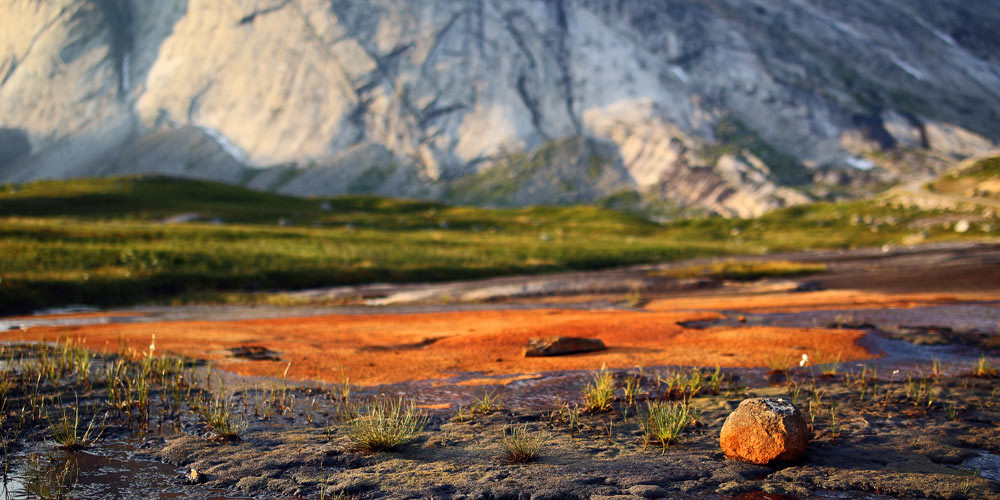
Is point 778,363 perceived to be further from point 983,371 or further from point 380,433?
point 380,433

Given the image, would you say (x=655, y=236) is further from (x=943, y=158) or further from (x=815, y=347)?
(x=943, y=158)

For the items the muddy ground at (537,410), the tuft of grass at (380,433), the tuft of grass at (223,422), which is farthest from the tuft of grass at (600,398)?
the tuft of grass at (223,422)

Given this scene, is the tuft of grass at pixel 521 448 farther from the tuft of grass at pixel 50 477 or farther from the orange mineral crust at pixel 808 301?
the orange mineral crust at pixel 808 301

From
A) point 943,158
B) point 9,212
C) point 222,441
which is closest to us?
point 222,441

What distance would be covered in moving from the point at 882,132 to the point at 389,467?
22113cm

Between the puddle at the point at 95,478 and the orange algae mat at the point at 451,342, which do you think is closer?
the puddle at the point at 95,478

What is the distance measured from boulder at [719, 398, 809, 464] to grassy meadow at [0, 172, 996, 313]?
31160mm

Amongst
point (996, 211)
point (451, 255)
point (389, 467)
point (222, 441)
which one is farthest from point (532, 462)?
point (996, 211)

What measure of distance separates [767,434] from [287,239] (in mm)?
52149

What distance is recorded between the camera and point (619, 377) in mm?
13523

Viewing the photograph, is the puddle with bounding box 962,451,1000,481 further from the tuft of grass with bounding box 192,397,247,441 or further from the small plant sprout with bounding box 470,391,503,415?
the tuft of grass with bounding box 192,397,247,441

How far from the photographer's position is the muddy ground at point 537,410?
7934mm

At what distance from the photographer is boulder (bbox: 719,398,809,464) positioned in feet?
27.4

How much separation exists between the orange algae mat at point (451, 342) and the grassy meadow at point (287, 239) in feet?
45.1
